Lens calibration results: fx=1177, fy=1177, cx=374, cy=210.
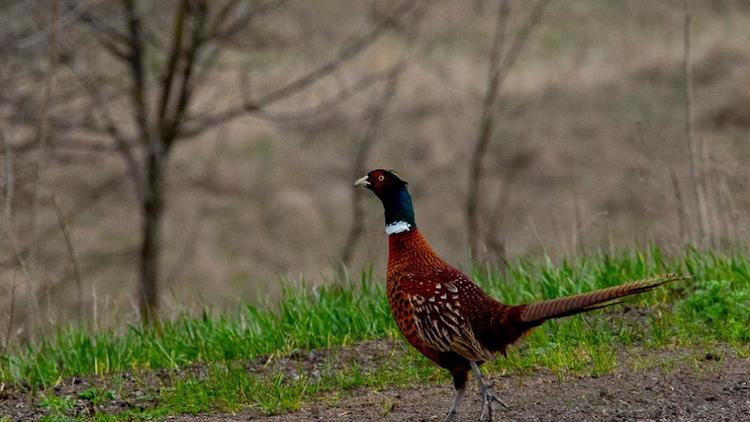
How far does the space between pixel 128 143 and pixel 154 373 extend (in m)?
6.76

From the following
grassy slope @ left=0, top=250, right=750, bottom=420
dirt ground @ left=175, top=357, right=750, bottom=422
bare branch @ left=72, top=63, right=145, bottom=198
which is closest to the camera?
dirt ground @ left=175, top=357, right=750, bottom=422

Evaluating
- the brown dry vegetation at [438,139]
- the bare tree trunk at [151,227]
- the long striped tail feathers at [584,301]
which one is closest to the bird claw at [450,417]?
the long striped tail feathers at [584,301]

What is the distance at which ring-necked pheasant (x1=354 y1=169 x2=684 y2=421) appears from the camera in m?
5.44

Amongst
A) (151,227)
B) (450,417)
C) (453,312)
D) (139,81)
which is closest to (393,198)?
(453,312)

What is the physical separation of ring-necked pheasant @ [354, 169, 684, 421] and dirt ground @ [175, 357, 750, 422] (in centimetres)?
30

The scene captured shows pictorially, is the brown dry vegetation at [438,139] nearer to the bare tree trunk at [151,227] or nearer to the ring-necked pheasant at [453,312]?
the bare tree trunk at [151,227]

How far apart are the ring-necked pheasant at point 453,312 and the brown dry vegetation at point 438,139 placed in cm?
1026

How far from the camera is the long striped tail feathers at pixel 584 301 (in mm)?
5133

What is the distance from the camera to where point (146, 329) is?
754 cm

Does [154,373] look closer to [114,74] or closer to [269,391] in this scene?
[269,391]

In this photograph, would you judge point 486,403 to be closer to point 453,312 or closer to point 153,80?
point 453,312

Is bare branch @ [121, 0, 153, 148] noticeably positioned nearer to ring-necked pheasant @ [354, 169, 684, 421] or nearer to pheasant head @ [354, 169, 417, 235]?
pheasant head @ [354, 169, 417, 235]

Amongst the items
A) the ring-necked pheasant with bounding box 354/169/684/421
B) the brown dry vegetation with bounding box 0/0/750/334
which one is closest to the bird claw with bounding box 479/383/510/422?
the ring-necked pheasant with bounding box 354/169/684/421

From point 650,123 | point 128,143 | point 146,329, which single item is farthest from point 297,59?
point 146,329
